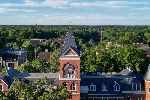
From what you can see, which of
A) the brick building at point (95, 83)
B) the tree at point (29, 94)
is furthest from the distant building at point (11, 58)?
the tree at point (29, 94)

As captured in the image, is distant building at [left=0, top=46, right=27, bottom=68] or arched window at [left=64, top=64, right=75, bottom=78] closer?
arched window at [left=64, top=64, right=75, bottom=78]

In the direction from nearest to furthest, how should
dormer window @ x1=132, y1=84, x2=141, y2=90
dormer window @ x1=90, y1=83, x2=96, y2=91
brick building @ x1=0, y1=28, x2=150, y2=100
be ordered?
brick building @ x1=0, y1=28, x2=150, y2=100, dormer window @ x1=132, y1=84, x2=141, y2=90, dormer window @ x1=90, y1=83, x2=96, y2=91

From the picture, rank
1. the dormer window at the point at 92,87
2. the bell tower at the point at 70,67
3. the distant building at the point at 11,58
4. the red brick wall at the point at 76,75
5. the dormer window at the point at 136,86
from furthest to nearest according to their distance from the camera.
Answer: the distant building at the point at 11,58 < the dormer window at the point at 92,87 < the dormer window at the point at 136,86 < the red brick wall at the point at 76,75 < the bell tower at the point at 70,67

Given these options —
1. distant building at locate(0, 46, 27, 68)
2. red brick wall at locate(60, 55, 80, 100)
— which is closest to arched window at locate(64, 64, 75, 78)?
red brick wall at locate(60, 55, 80, 100)

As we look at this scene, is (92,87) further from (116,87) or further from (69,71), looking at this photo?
(69,71)

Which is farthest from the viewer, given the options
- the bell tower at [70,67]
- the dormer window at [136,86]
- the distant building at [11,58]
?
the distant building at [11,58]

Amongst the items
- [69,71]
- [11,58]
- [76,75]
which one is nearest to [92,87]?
[76,75]

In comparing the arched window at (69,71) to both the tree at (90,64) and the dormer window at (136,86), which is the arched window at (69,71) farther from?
the tree at (90,64)

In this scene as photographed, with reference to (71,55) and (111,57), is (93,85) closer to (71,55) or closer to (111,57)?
(71,55)

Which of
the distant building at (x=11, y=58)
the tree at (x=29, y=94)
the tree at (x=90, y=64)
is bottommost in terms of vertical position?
the distant building at (x=11, y=58)

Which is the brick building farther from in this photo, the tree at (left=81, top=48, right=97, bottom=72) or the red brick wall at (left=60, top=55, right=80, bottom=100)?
the tree at (left=81, top=48, right=97, bottom=72)
